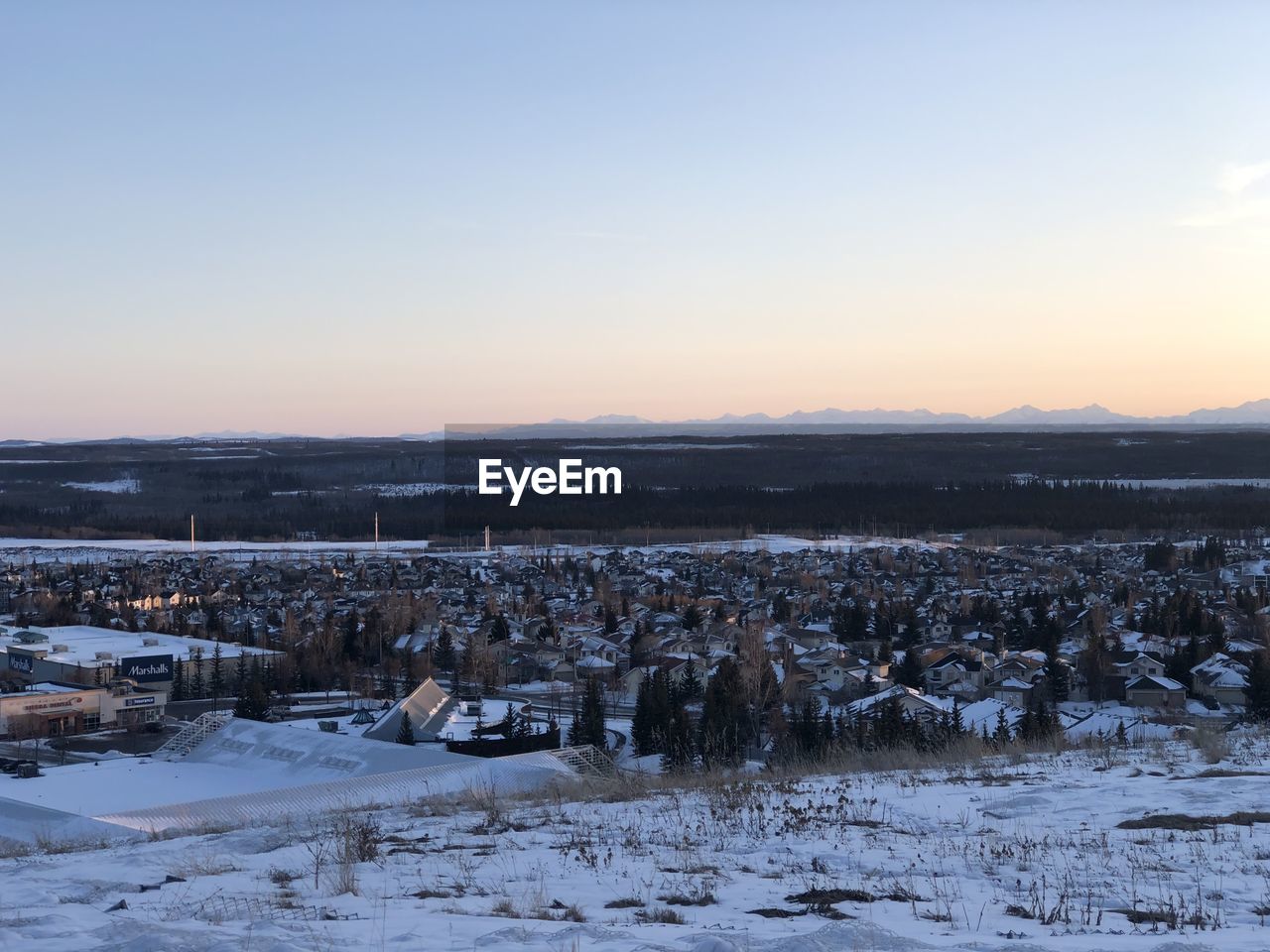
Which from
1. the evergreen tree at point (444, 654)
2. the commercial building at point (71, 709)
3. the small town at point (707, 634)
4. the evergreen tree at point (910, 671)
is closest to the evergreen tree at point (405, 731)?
the small town at point (707, 634)

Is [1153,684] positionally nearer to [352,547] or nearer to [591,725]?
[591,725]

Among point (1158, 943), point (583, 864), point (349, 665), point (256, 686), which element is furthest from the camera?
point (349, 665)

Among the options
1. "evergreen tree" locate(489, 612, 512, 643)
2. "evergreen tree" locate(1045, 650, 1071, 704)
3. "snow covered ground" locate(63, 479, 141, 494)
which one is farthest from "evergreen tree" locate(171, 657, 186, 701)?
"snow covered ground" locate(63, 479, 141, 494)

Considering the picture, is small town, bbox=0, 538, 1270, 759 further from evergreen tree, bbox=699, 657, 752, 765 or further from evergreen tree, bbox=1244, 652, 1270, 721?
evergreen tree, bbox=699, 657, 752, 765

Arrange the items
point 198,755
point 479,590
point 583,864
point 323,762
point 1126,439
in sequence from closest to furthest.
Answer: point 583,864 → point 323,762 → point 198,755 → point 479,590 → point 1126,439

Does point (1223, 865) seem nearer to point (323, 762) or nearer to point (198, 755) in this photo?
point (323, 762)

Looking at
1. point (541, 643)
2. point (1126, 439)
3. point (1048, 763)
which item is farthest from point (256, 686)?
point (1126, 439)

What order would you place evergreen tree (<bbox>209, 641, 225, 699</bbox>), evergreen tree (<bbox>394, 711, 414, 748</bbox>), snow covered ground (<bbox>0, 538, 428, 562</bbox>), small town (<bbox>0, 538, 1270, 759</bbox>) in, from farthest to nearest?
snow covered ground (<bbox>0, 538, 428, 562</bbox>)
evergreen tree (<bbox>209, 641, 225, 699</bbox>)
small town (<bbox>0, 538, 1270, 759</bbox>)
evergreen tree (<bbox>394, 711, 414, 748</bbox>)

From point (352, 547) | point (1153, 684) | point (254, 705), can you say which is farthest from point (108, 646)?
point (352, 547)
